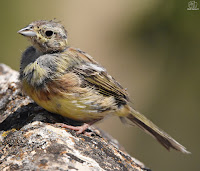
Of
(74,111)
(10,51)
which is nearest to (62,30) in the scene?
(74,111)

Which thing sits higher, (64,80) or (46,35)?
(46,35)

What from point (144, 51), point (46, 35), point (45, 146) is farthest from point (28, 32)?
point (144, 51)

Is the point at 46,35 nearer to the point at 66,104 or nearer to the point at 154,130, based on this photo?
the point at 66,104

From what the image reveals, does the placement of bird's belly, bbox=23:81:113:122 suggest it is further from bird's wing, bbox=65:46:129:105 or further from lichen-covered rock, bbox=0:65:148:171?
bird's wing, bbox=65:46:129:105

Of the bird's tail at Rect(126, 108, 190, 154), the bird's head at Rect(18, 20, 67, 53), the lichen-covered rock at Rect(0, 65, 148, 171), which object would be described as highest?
the bird's head at Rect(18, 20, 67, 53)

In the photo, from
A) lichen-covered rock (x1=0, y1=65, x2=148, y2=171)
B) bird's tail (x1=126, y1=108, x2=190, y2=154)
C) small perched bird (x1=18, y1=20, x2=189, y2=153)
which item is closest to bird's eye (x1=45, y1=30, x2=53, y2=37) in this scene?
small perched bird (x1=18, y1=20, x2=189, y2=153)
